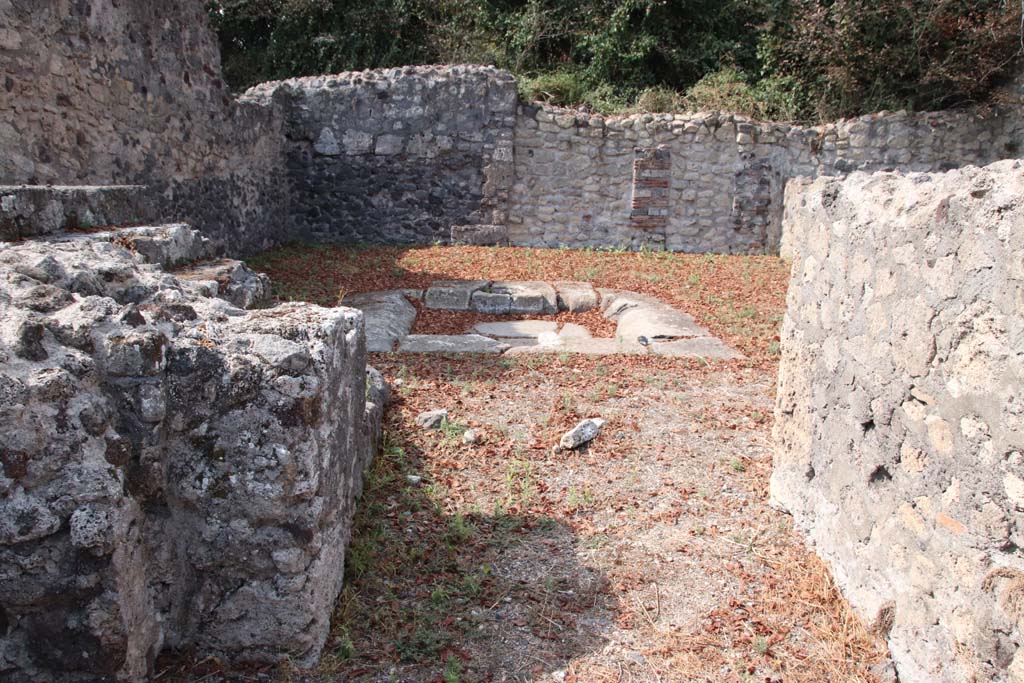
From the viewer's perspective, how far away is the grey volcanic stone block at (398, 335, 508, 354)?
6570 mm

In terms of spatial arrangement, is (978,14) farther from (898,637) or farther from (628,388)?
(898,637)

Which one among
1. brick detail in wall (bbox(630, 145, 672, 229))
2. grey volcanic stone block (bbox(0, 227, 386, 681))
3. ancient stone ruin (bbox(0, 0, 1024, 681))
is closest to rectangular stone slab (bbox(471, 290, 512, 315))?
ancient stone ruin (bbox(0, 0, 1024, 681))

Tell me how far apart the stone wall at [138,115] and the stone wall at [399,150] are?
0.77 metres

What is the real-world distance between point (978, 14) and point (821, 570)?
43.6 feet

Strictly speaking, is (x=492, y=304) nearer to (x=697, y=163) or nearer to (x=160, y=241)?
(x=160, y=241)

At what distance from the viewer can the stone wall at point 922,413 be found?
2172 mm

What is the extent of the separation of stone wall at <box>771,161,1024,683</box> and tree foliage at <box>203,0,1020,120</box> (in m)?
10.9

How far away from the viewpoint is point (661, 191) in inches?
494

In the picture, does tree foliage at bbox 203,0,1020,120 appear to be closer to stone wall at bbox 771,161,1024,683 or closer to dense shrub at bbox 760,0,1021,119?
dense shrub at bbox 760,0,1021,119

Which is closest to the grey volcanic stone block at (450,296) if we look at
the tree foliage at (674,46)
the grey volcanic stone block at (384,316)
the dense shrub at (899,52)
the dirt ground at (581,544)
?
the grey volcanic stone block at (384,316)

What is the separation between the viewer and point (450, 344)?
6746mm

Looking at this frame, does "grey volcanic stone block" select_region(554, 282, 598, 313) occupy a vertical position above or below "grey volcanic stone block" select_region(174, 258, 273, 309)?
below

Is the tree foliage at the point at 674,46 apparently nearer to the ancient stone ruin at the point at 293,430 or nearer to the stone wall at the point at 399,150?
the stone wall at the point at 399,150

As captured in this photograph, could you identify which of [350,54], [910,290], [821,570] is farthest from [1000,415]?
[350,54]
